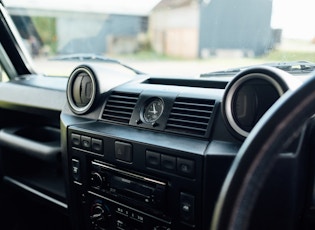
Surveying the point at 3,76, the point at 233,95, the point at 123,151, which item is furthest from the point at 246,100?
the point at 3,76

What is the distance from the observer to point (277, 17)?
4.90 ft

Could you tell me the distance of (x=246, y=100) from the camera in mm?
1204

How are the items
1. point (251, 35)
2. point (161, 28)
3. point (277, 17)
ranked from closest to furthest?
point (277, 17) < point (251, 35) < point (161, 28)

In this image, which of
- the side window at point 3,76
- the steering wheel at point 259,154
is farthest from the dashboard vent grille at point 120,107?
the side window at point 3,76

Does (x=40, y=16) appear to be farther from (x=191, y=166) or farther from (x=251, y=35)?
(x=191, y=166)

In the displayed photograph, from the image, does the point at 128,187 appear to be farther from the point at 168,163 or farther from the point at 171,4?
the point at 171,4

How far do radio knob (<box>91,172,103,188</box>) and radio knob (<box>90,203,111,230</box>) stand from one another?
0.26 feet

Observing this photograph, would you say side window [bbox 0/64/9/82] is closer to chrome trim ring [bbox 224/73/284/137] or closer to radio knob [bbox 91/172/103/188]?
radio knob [bbox 91/172/103/188]

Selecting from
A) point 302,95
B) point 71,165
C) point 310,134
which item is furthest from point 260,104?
point 71,165

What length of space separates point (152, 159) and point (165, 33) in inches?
32.6

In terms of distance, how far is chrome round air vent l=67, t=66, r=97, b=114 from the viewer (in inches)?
62.9

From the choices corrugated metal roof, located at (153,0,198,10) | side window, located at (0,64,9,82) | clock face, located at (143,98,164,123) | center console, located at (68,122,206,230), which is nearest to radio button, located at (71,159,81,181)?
center console, located at (68,122,206,230)

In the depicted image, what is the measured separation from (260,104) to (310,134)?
18 centimetres

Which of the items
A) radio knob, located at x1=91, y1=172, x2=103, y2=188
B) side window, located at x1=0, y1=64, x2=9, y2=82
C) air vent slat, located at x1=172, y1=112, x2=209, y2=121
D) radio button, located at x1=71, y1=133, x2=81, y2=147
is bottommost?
radio knob, located at x1=91, y1=172, x2=103, y2=188
